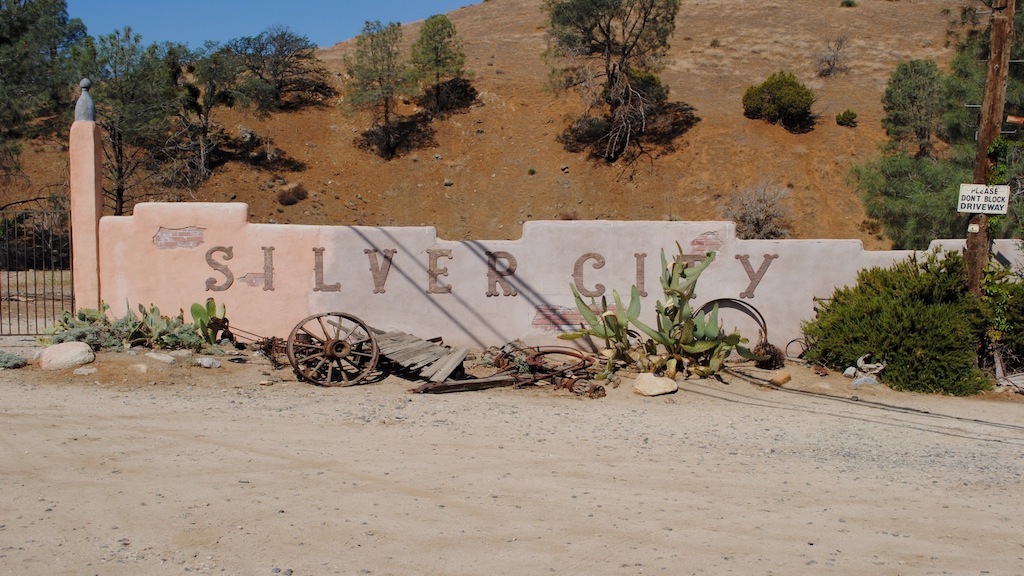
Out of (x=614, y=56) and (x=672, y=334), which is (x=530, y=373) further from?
(x=614, y=56)

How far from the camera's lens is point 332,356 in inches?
408

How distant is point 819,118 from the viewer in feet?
138

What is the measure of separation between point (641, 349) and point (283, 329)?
16.6 feet

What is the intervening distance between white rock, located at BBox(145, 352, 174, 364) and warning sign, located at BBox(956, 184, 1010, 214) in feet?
35.0

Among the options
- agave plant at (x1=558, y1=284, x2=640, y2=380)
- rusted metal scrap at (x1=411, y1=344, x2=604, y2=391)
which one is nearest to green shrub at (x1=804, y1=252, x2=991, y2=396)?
agave plant at (x1=558, y1=284, x2=640, y2=380)

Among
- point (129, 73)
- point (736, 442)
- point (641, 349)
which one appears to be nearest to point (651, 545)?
point (736, 442)

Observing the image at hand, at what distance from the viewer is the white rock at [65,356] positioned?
1038cm

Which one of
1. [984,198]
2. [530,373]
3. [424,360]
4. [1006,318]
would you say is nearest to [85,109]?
[424,360]

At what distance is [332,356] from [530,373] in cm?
246

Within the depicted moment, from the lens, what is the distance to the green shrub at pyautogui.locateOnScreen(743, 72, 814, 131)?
133ft

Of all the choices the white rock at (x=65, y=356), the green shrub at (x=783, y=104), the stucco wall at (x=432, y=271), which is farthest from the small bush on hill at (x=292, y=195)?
the white rock at (x=65, y=356)

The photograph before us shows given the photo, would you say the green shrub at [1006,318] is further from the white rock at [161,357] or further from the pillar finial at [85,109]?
the pillar finial at [85,109]

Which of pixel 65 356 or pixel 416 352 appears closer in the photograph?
pixel 65 356

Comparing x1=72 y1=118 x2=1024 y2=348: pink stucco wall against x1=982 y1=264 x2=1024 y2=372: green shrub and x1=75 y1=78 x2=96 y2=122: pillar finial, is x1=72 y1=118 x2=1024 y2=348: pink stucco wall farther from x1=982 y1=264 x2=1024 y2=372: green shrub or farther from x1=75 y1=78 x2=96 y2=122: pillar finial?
x1=982 y1=264 x2=1024 y2=372: green shrub
